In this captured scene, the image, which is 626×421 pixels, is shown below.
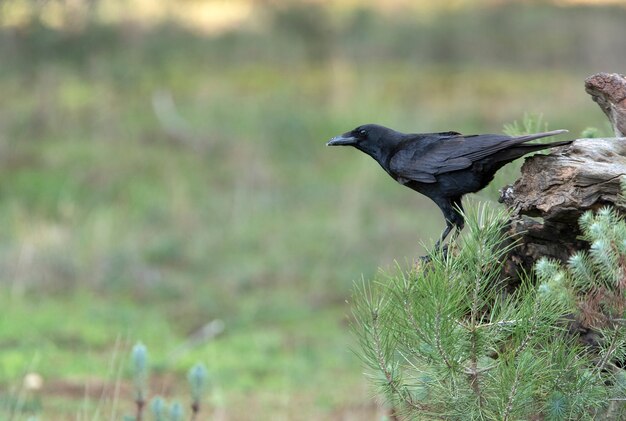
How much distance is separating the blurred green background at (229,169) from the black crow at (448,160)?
26 cm

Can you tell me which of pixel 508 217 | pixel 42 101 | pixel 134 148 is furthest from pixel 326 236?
pixel 508 217

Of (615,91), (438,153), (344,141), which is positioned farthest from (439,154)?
(615,91)

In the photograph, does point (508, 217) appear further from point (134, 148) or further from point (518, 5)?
point (518, 5)

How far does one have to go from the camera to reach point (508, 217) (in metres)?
3.26

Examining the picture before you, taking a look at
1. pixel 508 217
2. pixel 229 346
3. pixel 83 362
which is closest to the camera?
pixel 508 217

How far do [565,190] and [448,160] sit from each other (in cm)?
79

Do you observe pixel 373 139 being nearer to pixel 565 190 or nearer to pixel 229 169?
pixel 565 190

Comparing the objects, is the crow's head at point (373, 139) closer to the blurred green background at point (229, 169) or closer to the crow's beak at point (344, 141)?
the crow's beak at point (344, 141)

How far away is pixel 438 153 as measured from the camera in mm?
4250

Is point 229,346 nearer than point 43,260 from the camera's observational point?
Yes

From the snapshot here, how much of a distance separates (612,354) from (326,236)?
325 inches

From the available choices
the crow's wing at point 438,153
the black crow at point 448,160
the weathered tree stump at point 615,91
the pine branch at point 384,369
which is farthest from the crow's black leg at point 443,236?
the weathered tree stump at point 615,91

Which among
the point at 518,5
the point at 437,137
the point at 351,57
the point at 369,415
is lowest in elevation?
the point at 369,415

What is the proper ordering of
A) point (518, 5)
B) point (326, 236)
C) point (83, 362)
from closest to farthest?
1. point (83, 362)
2. point (326, 236)
3. point (518, 5)
